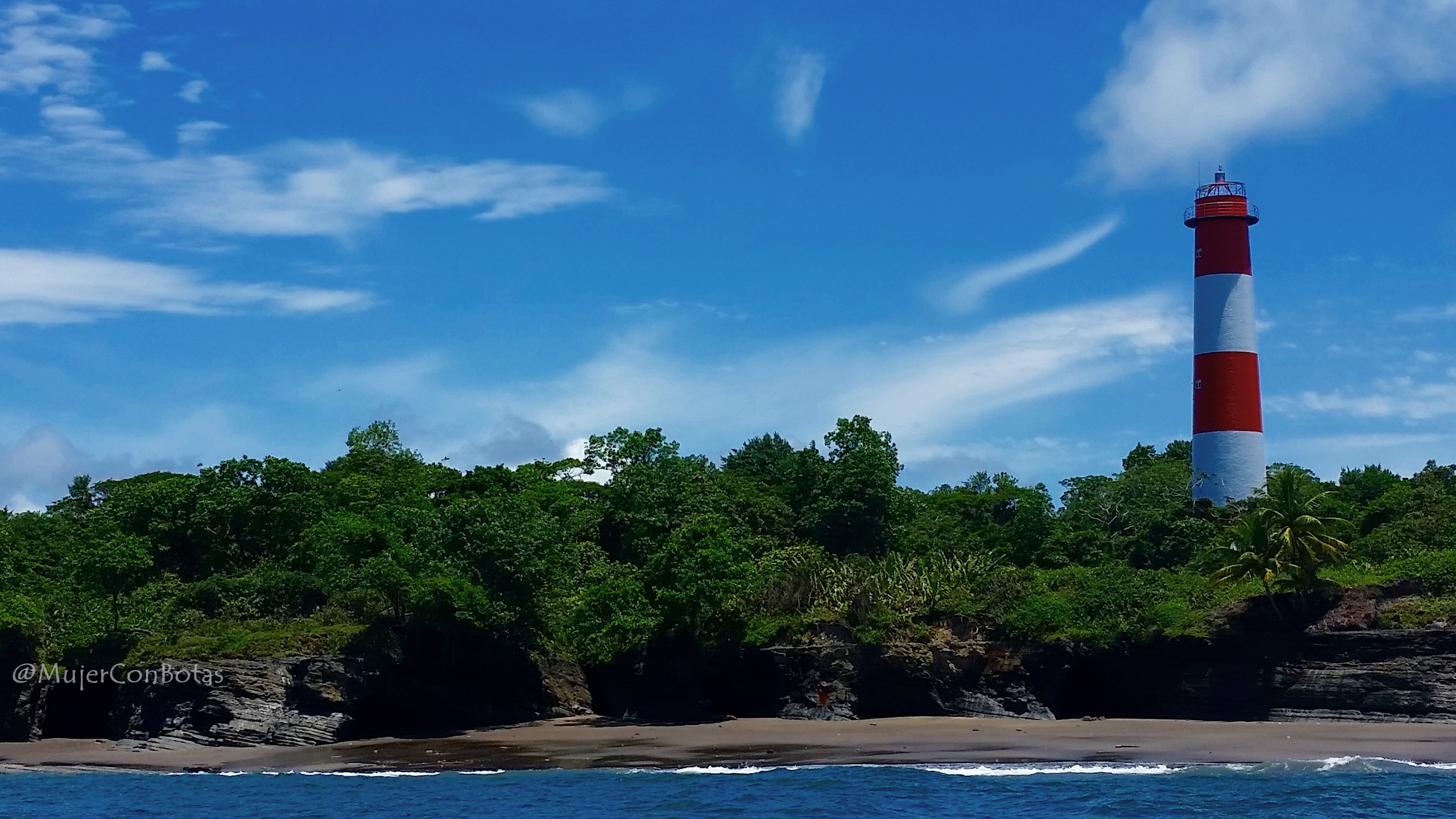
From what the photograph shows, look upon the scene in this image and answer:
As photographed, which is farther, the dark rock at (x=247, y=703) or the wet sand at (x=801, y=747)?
the dark rock at (x=247, y=703)

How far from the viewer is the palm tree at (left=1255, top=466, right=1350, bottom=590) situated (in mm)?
43562

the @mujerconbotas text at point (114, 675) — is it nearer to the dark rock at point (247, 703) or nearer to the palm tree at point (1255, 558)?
the dark rock at point (247, 703)

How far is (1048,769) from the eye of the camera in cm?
3644

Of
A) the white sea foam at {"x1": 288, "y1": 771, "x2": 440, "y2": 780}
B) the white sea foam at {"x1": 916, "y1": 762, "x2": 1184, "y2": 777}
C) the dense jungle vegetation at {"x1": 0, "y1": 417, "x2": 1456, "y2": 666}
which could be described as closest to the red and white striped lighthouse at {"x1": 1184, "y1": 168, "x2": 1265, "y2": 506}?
the dense jungle vegetation at {"x1": 0, "y1": 417, "x2": 1456, "y2": 666}

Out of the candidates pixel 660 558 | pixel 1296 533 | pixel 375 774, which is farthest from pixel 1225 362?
pixel 375 774

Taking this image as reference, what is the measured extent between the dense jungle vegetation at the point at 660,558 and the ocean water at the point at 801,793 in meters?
8.56

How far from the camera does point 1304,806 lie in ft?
101

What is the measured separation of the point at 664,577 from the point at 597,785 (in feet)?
40.5

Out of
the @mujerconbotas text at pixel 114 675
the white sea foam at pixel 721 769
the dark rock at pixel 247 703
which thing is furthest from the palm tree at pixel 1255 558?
the @mujerconbotas text at pixel 114 675

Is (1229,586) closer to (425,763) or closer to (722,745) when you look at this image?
(722,745)

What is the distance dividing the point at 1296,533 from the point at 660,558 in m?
20.3

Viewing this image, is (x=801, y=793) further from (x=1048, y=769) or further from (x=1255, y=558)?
(x=1255, y=558)

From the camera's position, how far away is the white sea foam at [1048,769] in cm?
3594

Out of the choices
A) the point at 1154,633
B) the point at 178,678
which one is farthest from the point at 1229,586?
the point at 178,678
